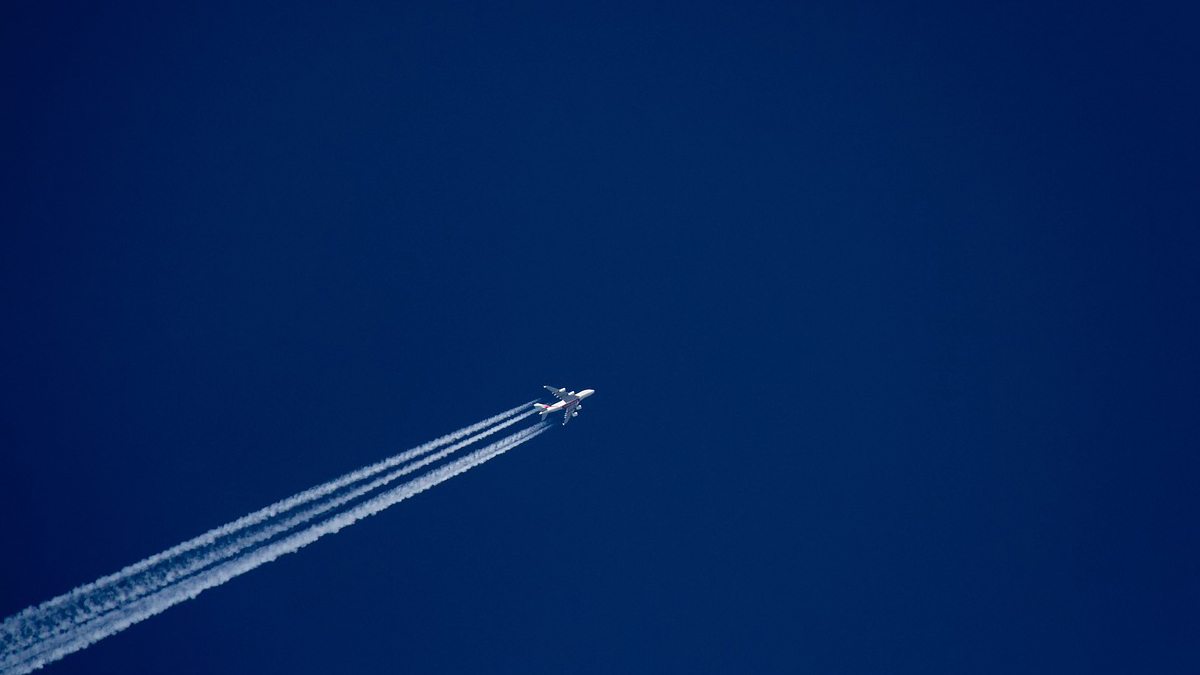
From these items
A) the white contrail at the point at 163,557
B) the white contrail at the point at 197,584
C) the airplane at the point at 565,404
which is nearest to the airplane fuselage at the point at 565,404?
the airplane at the point at 565,404

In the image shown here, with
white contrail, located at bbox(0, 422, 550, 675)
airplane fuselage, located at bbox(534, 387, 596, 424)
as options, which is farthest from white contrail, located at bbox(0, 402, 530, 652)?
airplane fuselage, located at bbox(534, 387, 596, 424)

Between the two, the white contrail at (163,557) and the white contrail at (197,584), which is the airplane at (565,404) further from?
the white contrail at (197,584)

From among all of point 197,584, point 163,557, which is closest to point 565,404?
point 197,584

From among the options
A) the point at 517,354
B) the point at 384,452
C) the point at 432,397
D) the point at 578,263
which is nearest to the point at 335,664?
the point at 384,452

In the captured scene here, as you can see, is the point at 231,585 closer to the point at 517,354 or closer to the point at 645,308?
the point at 517,354

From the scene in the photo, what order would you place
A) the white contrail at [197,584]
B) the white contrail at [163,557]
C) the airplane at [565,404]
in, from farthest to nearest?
1. the airplane at [565,404]
2. the white contrail at [163,557]
3. the white contrail at [197,584]

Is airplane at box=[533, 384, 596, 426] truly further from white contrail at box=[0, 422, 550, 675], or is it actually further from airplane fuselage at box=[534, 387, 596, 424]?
white contrail at box=[0, 422, 550, 675]

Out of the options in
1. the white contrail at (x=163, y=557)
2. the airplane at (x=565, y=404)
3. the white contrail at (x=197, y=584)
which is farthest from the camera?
the airplane at (x=565, y=404)
